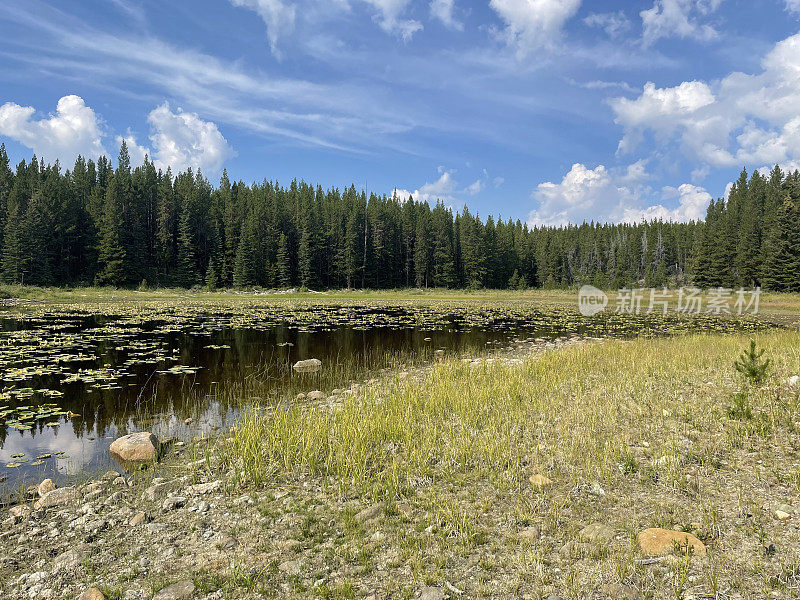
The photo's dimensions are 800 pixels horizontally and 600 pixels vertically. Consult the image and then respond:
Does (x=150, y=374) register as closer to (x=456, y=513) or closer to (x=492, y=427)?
(x=492, y=427)

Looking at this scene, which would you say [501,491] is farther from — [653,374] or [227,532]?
[653,374]

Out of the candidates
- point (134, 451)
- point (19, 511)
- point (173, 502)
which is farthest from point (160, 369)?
point (173, 502)

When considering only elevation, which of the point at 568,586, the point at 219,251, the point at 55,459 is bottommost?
the point at 55,459

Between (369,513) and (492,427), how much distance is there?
3002 millimetres

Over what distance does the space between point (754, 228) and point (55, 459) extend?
3687 inches

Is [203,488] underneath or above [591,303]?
underneath

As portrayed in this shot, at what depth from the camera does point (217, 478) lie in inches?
238

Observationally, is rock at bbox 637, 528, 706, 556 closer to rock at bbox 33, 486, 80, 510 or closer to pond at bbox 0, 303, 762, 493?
rock at bbox 33, 486, 80, 510

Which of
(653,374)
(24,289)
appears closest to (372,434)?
(653,374)

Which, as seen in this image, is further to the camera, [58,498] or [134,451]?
[134,451]

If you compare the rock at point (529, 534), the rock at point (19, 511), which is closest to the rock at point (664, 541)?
the rock at point (529, 534)

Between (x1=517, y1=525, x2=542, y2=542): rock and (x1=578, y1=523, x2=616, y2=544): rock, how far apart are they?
421 mm

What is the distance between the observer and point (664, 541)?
3840mm

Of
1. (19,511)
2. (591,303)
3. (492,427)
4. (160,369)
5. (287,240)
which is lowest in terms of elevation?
(19,511)
